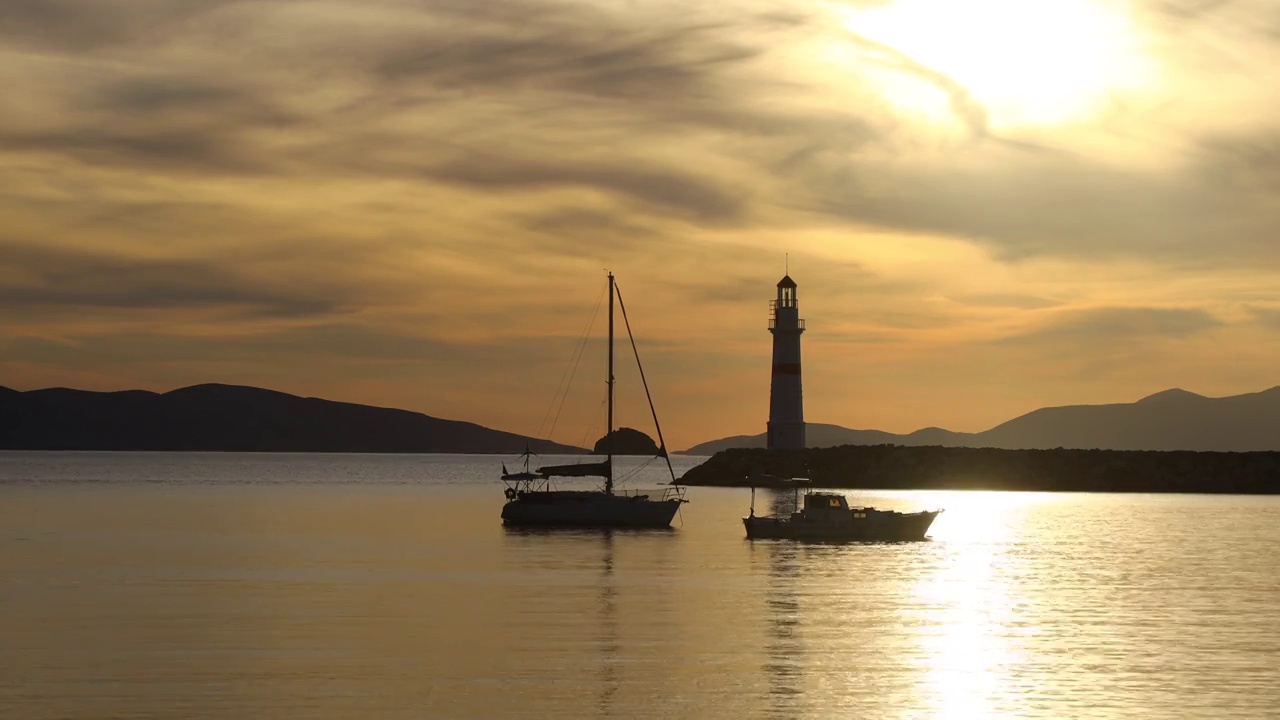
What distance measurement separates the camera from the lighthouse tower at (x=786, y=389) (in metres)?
114

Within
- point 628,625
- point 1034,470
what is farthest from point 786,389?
point 628,625

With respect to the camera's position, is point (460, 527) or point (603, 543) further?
point (460, 527)

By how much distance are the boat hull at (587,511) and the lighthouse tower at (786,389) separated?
135 feet

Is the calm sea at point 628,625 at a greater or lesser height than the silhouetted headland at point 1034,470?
lesser

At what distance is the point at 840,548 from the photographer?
63156 mm

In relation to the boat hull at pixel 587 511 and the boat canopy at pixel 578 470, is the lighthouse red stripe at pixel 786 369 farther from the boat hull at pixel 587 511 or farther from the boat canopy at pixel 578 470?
the boat hull at pixel 587 511

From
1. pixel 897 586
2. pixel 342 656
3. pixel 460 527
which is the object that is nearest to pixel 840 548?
pixel 897 586

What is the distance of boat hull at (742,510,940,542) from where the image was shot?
211 ft

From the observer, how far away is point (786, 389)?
114312mm

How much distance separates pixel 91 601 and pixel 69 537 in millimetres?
29887

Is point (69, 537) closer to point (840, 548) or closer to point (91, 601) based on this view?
point (91, 601)

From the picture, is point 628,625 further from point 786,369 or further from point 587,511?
point 786,369

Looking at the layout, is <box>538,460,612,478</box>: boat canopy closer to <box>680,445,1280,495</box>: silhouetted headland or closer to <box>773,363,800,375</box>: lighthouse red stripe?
<box>773,363,800,375</box>: lighthouse red stripe

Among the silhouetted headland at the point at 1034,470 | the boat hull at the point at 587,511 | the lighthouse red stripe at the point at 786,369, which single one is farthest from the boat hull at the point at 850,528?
the silhouetted headland at the point at 1034,470
